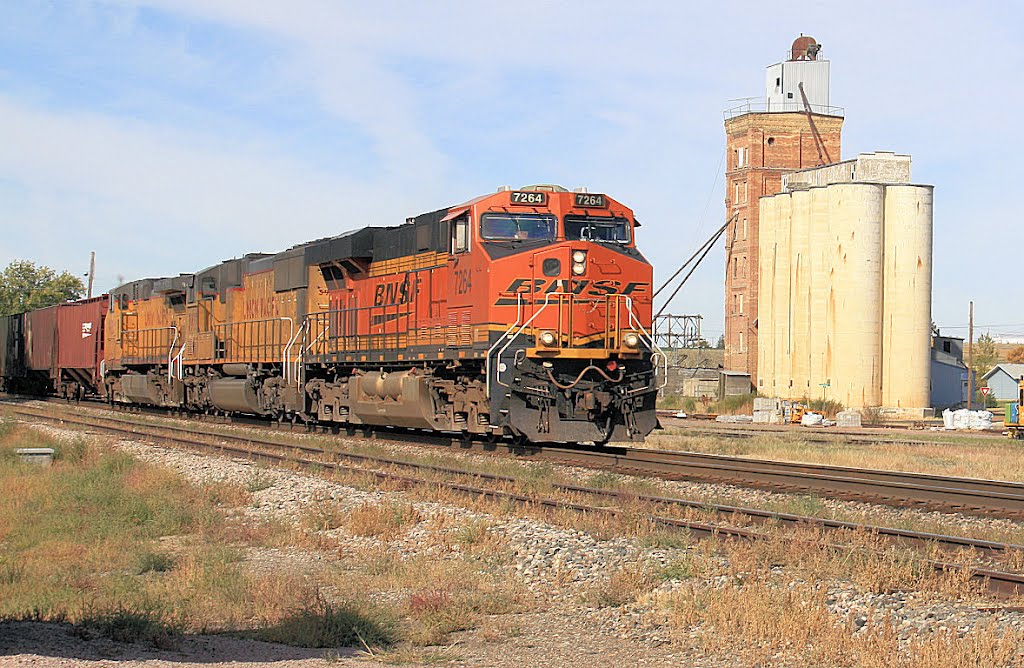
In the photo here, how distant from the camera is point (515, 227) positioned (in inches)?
702

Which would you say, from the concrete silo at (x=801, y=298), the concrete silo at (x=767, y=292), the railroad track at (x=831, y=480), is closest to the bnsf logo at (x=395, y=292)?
the railroad track at (x=831, y=480)

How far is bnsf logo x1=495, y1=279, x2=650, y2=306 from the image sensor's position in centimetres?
1736

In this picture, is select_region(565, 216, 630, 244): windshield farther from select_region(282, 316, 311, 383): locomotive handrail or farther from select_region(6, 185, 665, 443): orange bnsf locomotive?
select_region(282, 316, 311, 383): locomotive handrail

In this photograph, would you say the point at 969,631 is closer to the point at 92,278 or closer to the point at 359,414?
the point at 359,414

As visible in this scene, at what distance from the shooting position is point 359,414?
21844mm

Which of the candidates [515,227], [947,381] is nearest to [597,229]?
[515,227]

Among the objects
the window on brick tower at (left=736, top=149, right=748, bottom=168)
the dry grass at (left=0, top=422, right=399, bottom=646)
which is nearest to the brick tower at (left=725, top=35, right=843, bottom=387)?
the window on brick tower at (left=736, top=149, right=748, bottom=168)

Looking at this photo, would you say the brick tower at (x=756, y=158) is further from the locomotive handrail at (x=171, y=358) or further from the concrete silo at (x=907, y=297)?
the locomotive handrail at (x=171, y=358)

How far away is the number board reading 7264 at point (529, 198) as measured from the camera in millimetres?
17844

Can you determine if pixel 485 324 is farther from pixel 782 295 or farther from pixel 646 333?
pixel 782 295

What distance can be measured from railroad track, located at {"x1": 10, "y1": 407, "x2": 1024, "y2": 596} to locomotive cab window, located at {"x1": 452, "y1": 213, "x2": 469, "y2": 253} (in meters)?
3.52

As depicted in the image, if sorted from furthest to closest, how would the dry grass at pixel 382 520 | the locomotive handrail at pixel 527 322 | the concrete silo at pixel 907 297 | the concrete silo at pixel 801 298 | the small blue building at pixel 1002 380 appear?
the small blue building at pixel 1002 380 → the concrete silo at pixel 801 298 → the concrete silo at pixel 907 297 → the locomotive handrail at pixel 527 322 → the dry grass at pixel 382 520

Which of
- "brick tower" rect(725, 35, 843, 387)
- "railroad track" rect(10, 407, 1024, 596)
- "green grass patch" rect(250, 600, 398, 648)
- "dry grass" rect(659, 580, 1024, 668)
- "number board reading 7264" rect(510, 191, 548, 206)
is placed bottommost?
"green grass patch" rect(250, 600, 398, 648)

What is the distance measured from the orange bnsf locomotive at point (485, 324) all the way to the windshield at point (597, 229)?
0.02 metres
